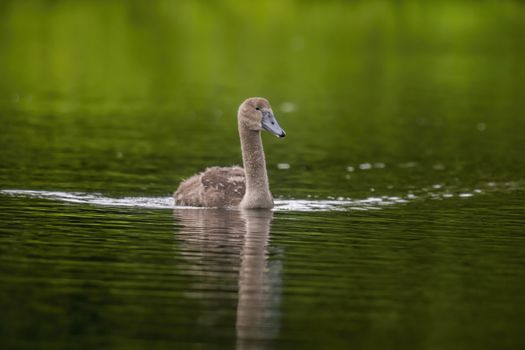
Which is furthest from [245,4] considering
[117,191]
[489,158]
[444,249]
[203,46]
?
[444,249]

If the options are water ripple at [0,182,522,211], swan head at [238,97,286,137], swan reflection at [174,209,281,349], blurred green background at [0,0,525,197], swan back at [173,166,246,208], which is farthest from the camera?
blurred green background at [0,0,525,197]

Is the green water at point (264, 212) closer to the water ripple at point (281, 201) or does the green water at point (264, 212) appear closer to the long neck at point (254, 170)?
the water ripple at point (281, 201)

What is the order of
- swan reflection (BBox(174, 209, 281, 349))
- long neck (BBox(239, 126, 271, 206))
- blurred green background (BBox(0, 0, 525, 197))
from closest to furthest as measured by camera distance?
swan reflection (BBox(174, 209, 281, 349)) → long neck (BBox(239, 126, 271, 206)) → blurred green background (BBox(0, 0, 525, 197))

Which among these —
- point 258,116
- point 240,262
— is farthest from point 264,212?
point 240,262

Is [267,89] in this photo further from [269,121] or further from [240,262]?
[240,262]

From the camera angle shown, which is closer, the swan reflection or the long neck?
the swan reflection

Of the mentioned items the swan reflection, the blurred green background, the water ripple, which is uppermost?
the blurred green background

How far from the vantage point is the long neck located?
20734mm

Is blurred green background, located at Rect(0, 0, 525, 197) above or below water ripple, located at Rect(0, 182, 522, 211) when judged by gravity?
above

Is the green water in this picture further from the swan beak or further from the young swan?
the swan beak

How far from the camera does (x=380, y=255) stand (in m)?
16.8

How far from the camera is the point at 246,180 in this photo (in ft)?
68.7

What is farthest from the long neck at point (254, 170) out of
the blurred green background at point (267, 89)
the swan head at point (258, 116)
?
the blurred green background at point (267, 89)

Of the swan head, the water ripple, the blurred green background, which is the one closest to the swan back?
the water ripple
